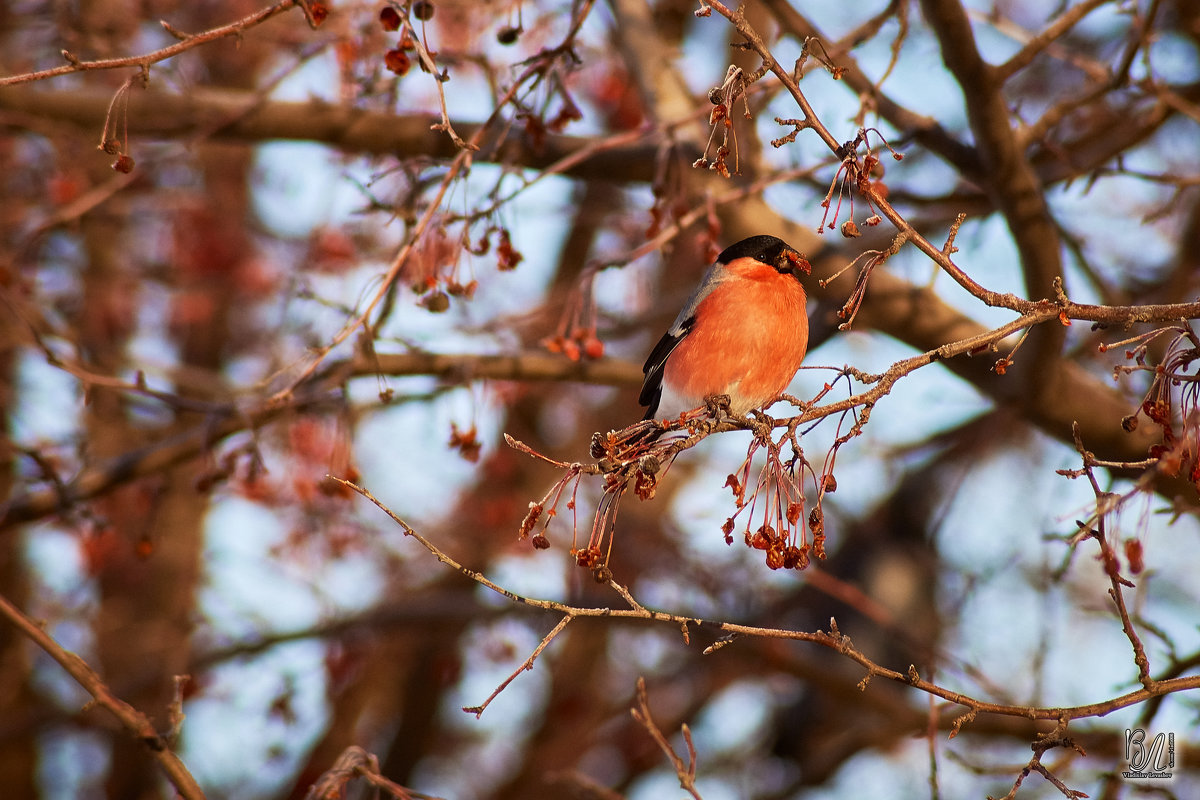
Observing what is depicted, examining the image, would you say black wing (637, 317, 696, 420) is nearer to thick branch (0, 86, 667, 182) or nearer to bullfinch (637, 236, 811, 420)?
bullfinch (637, 236, 811, 420)

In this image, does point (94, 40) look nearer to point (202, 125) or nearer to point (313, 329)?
point (202, 125)

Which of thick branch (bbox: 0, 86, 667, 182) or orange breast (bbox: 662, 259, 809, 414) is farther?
thick branch (bbox: 0, 86, 667, 182)

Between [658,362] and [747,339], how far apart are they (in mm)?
595

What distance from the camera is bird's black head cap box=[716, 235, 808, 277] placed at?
3.51 m

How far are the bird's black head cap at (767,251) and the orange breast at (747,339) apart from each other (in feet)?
0.10

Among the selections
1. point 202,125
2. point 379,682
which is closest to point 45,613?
point 379,682

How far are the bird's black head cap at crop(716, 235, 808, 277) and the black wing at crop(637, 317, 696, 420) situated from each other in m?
0.29

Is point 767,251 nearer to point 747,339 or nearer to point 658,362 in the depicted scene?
point 747,339

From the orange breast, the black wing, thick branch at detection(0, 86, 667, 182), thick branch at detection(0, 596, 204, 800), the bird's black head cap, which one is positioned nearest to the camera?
thick branch at detection(0, 596, 204, 800)

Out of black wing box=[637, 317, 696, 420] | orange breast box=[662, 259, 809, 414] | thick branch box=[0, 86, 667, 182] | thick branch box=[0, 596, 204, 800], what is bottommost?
thick branch box=[0, 596, 204, 800]

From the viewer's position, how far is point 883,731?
197 inches

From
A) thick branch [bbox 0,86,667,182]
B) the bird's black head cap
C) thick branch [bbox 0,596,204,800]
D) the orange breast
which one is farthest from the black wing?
thick branch [bbox 0,596,204,800]

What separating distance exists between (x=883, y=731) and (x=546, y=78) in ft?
11.5

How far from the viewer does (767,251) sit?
140 inches
